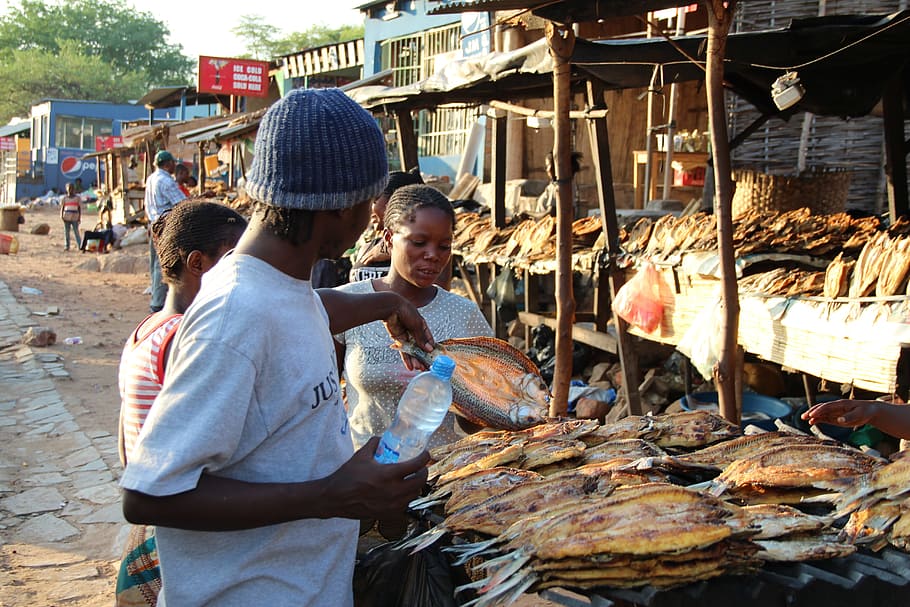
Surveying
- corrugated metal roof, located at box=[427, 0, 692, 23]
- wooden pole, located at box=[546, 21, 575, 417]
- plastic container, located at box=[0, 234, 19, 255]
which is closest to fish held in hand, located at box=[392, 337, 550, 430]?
wooden pole, located at box=[546, 21, 575, 417]

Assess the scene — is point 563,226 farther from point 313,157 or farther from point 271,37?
point 271,37

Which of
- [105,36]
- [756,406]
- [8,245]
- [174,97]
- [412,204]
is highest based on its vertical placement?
[105,36]

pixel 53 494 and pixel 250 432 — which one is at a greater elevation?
pixel 250 432

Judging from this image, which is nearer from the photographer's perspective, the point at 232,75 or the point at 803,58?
the point at 803,58

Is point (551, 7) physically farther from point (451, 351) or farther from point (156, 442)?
point (156, 442)

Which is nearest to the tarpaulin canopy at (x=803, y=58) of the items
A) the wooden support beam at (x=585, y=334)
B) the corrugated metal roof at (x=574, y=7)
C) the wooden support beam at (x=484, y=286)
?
the corrugated metal roof at (x=574, y=7)

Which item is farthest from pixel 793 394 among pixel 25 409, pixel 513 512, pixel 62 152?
pixel 62 152

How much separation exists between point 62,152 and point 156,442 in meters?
50.6

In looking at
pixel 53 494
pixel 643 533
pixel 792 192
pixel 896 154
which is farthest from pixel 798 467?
pixel 896 154

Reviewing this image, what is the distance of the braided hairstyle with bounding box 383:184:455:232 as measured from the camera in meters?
3.26

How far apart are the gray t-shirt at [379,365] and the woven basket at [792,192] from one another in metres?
4.29

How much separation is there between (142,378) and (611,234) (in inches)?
198

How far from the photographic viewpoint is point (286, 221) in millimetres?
1629

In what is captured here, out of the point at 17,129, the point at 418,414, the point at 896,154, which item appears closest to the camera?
the point at 418,414
